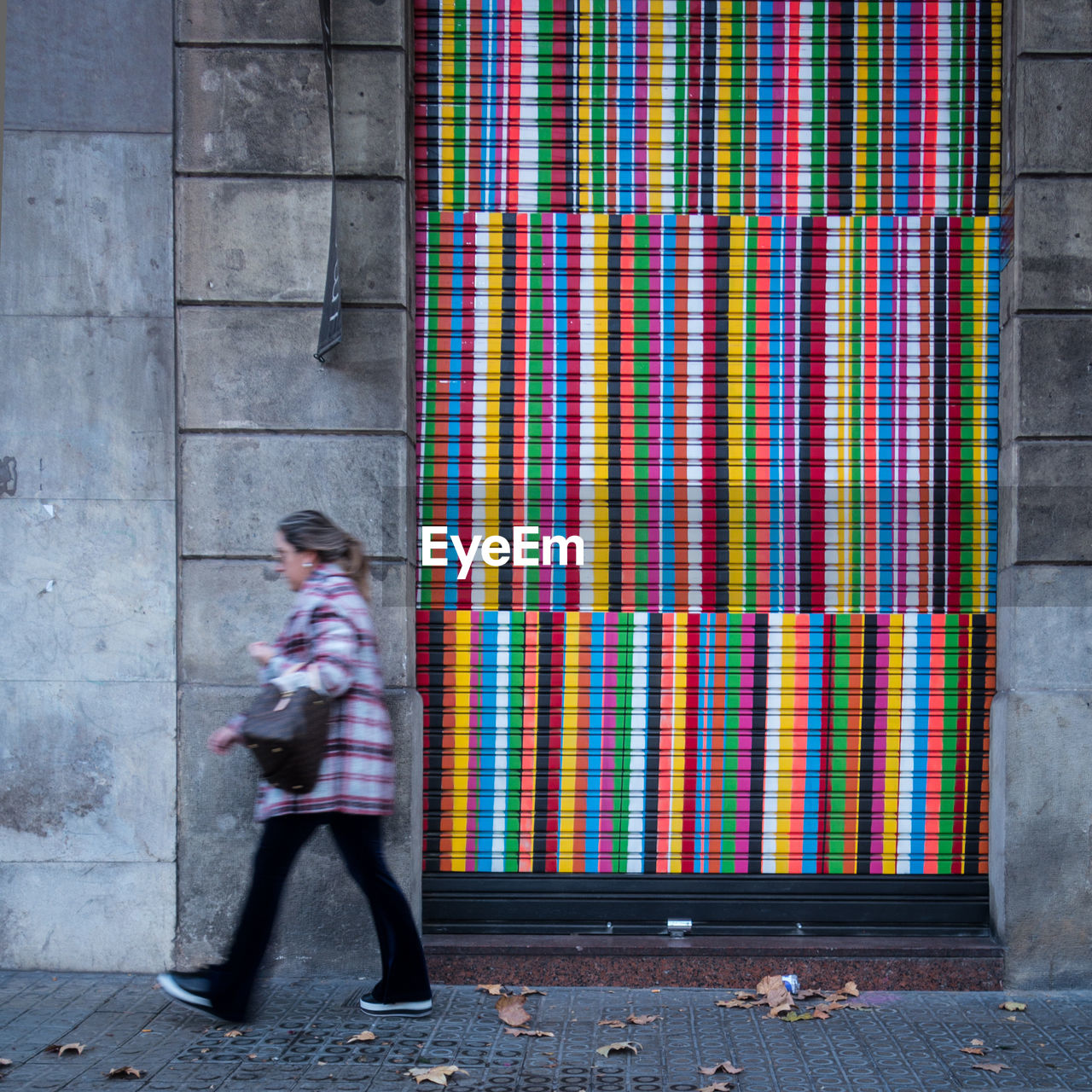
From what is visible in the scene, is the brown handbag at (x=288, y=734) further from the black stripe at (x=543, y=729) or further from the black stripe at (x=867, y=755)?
the black stripe at (x=867, y=755)

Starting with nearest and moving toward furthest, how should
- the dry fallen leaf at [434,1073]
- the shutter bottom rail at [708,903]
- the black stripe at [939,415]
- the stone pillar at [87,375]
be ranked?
the dry fallen leaf at [434,1073]
the stone pillar at [87,375]
the shutter bottom rail at [708,903]
the black stripe at [939,415]

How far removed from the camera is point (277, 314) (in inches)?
210

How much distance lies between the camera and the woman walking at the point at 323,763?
14.3 feet

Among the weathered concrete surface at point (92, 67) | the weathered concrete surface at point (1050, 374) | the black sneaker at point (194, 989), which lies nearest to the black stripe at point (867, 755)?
the weathered concrete surface at point (1050, 374)

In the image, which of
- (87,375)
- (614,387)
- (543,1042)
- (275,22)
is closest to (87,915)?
(543,1042)

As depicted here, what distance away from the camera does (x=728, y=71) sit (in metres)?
5.69

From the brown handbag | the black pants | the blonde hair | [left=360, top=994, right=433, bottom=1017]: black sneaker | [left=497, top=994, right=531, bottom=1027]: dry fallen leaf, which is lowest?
[left=497, top=994, right=531, bottom=1027]: dry fallen leaf

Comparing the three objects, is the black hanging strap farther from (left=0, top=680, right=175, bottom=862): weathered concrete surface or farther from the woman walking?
(left=0, top=680, right=175, bottom=862): weathered concrete surface

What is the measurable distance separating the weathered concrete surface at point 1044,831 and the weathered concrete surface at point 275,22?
14.5 feet

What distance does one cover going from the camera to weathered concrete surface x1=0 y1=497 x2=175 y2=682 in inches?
210

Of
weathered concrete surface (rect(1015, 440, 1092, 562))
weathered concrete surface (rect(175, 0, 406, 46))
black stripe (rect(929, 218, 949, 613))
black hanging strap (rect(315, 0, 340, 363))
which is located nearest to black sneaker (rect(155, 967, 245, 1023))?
black hanging strap (rect(315, 0, 340, 363))

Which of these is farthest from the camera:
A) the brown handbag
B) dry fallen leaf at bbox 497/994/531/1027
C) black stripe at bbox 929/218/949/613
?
black stripe at bbox 929/218/949/613

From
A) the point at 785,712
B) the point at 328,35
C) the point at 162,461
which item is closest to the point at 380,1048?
the point at 785,712

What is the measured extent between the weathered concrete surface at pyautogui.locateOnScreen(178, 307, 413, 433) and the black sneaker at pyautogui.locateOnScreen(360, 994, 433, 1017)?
8.43 feet
